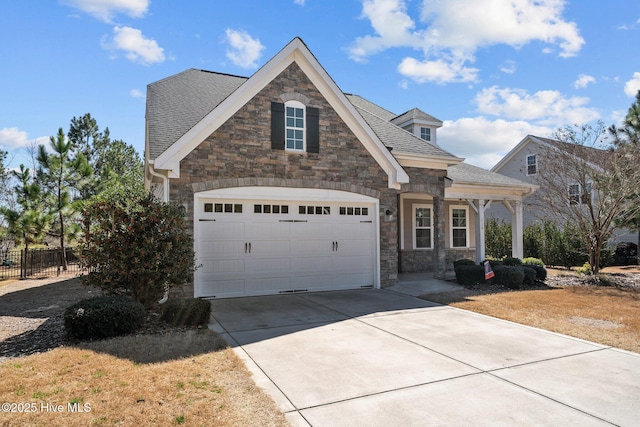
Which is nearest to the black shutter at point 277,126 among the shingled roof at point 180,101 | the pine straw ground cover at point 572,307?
the shingled roof at point 180,101

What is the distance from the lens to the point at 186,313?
7777mm

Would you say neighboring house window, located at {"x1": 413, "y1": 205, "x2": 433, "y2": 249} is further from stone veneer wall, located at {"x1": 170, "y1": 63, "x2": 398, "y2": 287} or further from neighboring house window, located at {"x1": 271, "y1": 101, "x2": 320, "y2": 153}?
neighboring house window, located at {"x1": 271, "y1": 101, "x2": 320, "y2": 153}

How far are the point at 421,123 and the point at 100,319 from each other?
1557 centimetres

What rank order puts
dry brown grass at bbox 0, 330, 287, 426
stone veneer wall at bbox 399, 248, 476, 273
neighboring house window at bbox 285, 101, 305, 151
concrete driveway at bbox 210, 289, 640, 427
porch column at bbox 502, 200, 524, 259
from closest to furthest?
dry brown grass at bbox 0, 330, 287, 426, concrete driveway at bbox 210, 289, 640, 427, neighboring house window at bbox 285, 101, 305, 151, stone veneer wall at bbox 399, 248, 476, 273, porch column at bbox 502, 200, 524, 259

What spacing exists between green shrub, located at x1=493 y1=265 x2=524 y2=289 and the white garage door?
4.13 m

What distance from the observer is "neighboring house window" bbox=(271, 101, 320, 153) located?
37.2 feet

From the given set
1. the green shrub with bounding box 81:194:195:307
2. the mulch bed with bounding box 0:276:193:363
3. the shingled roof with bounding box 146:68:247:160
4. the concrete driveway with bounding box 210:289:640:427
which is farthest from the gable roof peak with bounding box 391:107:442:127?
the mulch bed with bounding box 0:276:193:363

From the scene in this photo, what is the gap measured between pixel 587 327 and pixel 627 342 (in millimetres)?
1105

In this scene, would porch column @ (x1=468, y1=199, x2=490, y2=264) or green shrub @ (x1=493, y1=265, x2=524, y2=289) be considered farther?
porch column @ (x1=468, y1=199, x2=490, y2=264)

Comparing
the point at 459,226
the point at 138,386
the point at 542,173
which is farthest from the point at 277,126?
the point at 542,173

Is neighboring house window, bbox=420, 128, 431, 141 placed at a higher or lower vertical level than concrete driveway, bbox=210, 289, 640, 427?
higher

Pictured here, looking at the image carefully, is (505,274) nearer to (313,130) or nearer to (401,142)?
(401,142)

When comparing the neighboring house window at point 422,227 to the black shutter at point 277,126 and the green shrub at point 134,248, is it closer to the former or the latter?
the black shutter at point 277,126

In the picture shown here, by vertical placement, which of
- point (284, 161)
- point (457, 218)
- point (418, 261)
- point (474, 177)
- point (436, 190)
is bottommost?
point (418, 261)
